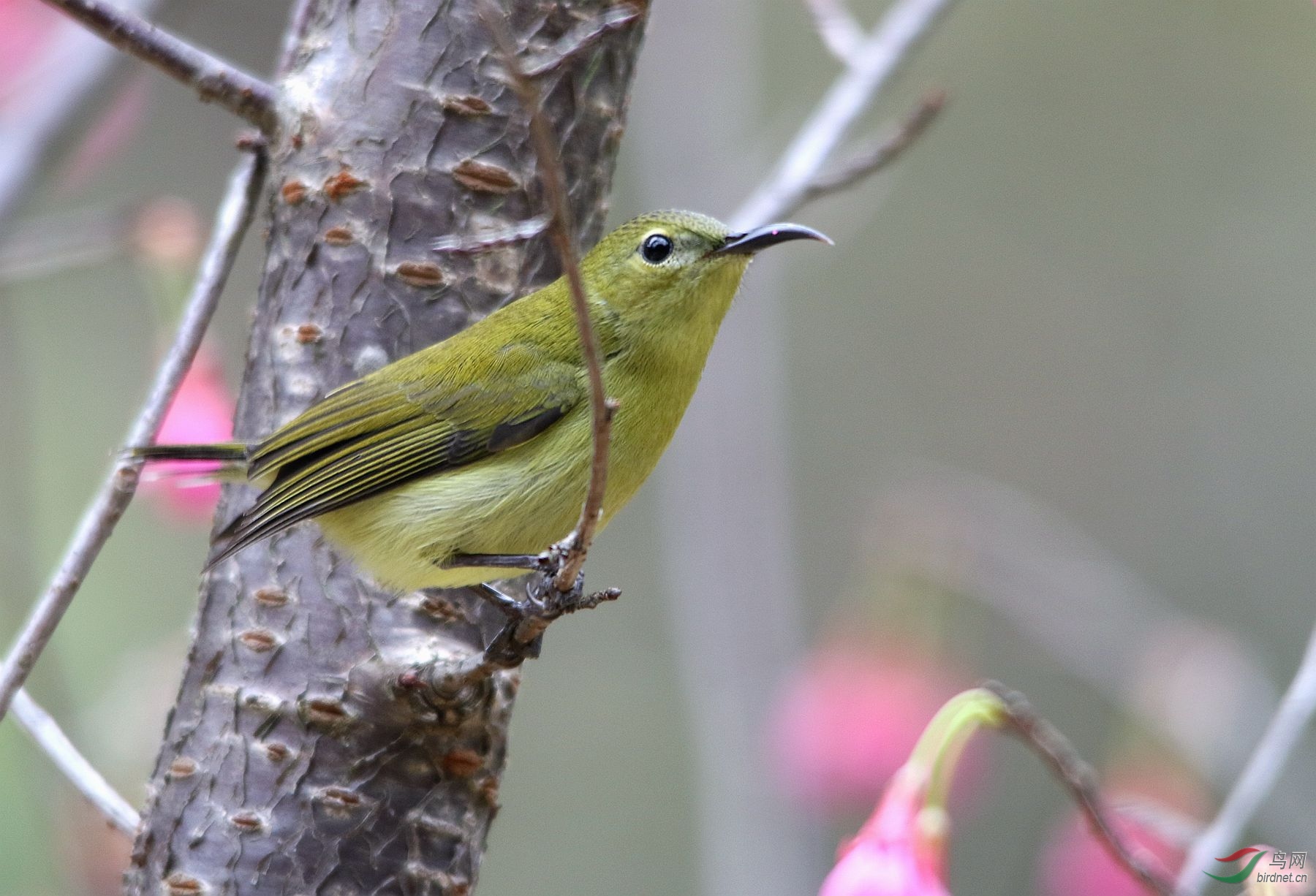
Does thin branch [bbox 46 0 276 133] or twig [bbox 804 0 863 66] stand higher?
twig [bbox 804 0 863 66]

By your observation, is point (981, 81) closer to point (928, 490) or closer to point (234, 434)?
point (928, 490)

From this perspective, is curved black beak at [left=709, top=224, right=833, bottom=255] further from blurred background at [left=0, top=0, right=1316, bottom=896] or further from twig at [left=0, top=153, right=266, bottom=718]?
blurred background at [left=0, top=0, right=1316, bottom=896]

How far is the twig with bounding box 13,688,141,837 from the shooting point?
7.99 feet

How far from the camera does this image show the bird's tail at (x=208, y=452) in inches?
106

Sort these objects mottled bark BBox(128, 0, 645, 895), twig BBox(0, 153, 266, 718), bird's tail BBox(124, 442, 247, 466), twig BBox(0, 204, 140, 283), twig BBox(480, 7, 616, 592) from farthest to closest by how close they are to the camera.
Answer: twig BBox(0, 204, 140, 283)
bird's tail BBox(124, 442, 247, 466)
mottled bark BBox(128, 0, 645, 895)
twig BBox(0, 153, 266, 718)
twig BBox(480, 7, 616, 592)

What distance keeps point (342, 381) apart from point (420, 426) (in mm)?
277

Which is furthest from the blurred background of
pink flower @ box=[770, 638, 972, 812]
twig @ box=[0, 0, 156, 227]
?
twig @ box=[0, 0, 156, 227]

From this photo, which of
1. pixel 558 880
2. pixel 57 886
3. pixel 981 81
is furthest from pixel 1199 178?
pixel 57 886

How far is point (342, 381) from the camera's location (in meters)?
2.62

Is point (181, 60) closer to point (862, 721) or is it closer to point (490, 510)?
point (490, 510)

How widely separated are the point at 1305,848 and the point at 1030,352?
523 cm

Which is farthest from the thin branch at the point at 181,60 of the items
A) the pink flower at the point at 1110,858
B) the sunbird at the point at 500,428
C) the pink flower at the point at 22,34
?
the pink flower at the point at 1110,858

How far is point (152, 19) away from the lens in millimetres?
3014

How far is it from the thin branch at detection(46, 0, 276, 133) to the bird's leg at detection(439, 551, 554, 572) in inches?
36.2
